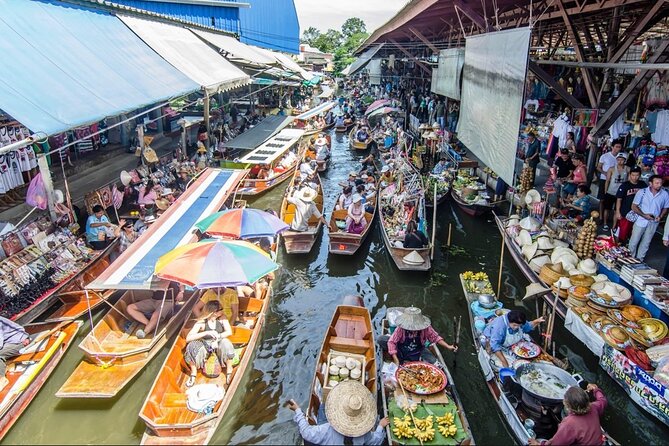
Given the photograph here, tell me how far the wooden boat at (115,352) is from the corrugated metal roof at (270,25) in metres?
24.4

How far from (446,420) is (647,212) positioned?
19.5 feet

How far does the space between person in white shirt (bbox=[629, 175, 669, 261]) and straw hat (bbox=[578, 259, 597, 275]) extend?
3.13ft

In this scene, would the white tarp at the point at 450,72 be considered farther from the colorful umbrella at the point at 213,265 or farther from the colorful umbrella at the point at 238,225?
the colorful umbrella at the point at 213,265

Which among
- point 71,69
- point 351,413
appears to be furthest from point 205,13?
point 351,413

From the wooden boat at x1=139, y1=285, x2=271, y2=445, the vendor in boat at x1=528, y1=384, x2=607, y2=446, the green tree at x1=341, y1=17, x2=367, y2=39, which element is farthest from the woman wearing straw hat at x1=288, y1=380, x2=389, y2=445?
the green tree at x1=341, y1=17, x2=367, y2=39

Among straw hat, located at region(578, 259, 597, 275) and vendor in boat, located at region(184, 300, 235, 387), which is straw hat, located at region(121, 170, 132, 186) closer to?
vendor in boat, located at region(184, 300, 235, 387)

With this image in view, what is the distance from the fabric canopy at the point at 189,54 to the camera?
13.5 meters

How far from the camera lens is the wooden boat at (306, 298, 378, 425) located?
21.0ft

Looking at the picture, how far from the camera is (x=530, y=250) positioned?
33.3 feet

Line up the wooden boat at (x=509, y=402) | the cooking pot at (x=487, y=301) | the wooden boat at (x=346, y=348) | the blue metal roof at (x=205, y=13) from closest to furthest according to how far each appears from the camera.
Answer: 1. the wooden boat at (x=509, y=402)
2. the wooden boat at (x=346, y=348)
3. the cooking pot at (x=487, y=301)
4. the blue metal roof at (x=205, y=13)

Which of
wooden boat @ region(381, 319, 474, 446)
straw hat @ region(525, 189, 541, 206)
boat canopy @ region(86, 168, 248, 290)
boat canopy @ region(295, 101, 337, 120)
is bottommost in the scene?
wooden boat @ region(381, 319, 474, 446)

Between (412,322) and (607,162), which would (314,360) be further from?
(607,162)

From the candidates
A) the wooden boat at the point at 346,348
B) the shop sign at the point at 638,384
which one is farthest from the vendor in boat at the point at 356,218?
the shop sign at the point at 638,384

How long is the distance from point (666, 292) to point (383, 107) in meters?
18.4
